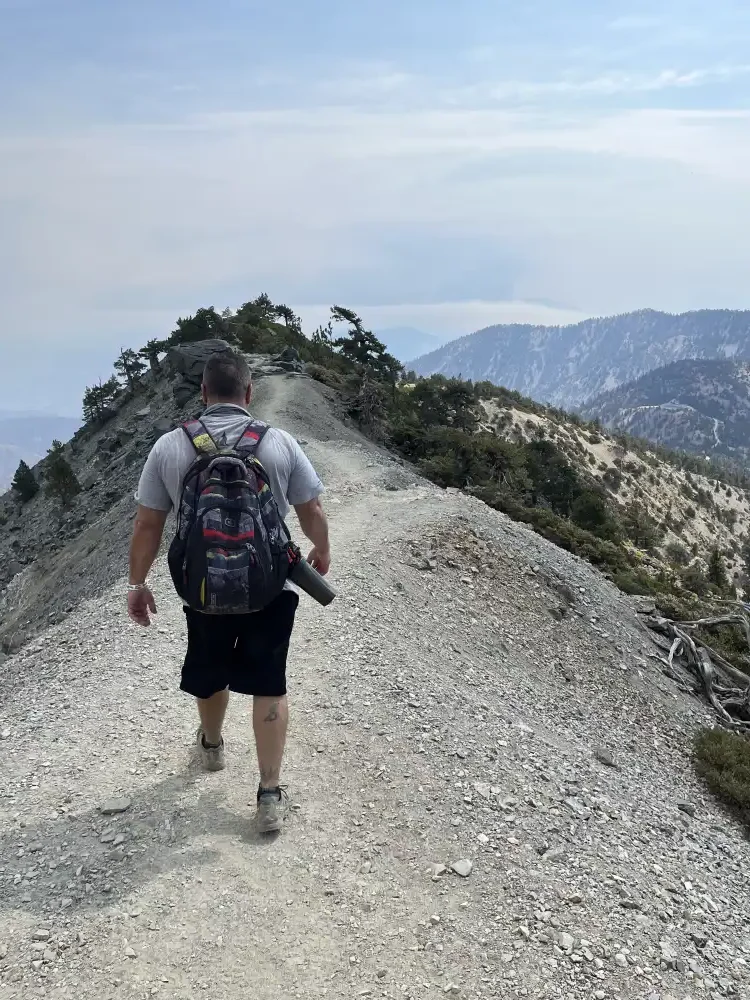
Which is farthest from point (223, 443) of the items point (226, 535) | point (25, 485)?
point (25, 485)

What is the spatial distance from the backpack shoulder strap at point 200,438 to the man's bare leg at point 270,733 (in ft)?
5.04

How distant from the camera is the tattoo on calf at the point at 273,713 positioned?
163 inches

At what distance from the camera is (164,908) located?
368cm

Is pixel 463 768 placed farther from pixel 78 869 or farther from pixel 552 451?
pixel 552 451

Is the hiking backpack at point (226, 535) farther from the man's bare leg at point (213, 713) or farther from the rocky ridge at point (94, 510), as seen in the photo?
the rocky ridge at point (94, 510)

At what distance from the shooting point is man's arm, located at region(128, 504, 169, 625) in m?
3.98

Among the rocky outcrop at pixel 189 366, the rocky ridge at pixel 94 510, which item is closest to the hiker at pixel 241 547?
the rocky ridge at pixel 94 510

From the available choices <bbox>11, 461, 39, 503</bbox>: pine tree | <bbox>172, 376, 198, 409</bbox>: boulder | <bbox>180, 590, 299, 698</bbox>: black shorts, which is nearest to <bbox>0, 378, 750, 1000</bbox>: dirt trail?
<bbox>180, 590, 299, 698</bbox>: black shorts

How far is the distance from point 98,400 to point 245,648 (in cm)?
4380

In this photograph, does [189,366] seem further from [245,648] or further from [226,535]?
[226,535]

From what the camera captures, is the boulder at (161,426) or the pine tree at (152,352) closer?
the boulder at (161,426)

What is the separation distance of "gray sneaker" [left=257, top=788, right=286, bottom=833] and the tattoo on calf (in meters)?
0.52

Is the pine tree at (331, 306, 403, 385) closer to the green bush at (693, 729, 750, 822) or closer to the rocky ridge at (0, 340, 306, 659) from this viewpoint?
the rocky ridge at (0, 340, 306, 659)

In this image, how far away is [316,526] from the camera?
4.18m
